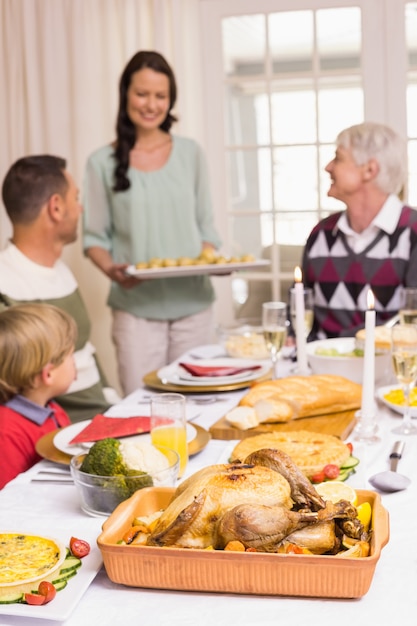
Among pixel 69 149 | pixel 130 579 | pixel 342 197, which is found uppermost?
pixel 69 149

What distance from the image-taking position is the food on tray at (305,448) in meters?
1.54

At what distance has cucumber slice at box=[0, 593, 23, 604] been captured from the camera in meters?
1.09

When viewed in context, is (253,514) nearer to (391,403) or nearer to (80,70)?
(391,403)

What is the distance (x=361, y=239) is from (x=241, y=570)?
82.1 inches

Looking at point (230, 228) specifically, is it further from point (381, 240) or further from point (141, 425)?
point (141, 425)

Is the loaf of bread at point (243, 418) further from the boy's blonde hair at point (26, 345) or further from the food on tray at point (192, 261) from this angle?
the food on tray at point (192, 261)

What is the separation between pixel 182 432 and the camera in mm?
1677

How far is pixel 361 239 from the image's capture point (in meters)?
3.06

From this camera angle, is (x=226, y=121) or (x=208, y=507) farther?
(x=226, y=121)

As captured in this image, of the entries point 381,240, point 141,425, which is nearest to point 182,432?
point 141,425

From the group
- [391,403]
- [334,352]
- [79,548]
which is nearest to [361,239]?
[334,352]

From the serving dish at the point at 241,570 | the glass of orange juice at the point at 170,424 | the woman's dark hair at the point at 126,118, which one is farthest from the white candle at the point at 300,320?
the woman's dark hair at the point at 126,118

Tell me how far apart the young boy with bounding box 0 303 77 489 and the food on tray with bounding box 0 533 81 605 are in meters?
0.83

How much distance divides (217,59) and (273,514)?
12.4 feet
